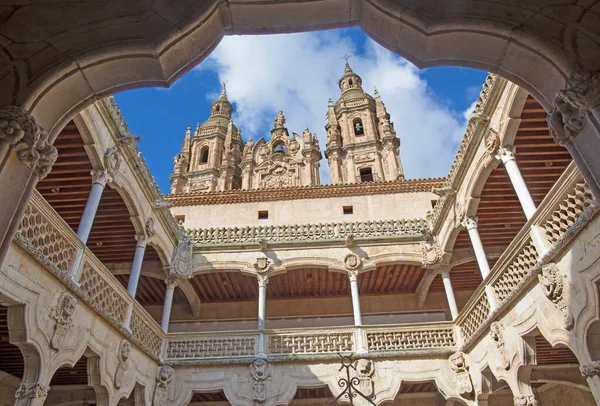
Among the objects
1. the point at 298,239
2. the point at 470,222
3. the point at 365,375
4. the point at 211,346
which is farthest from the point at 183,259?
the point at 470,222

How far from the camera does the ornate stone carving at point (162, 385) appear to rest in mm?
10788

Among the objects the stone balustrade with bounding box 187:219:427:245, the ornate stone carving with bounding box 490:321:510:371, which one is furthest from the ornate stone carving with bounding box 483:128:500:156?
the stone balustrade with bounding box 187:219:427:245

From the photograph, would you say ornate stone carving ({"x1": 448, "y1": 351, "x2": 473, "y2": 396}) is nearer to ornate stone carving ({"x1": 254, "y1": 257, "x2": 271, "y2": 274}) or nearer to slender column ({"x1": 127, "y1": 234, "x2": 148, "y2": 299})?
ornate stone carving ({"x1": 254, "y1": 257, "x2": 271, "y2": 274})

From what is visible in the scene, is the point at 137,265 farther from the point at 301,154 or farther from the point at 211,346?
the point at 301,154

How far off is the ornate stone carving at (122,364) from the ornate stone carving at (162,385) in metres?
2.00

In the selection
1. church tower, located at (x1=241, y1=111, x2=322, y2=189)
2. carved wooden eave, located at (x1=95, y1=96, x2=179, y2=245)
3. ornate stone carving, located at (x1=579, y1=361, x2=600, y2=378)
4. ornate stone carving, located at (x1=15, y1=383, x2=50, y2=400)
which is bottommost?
ornate stone carving, located at (x1=579, y1=361, x2=600, y2=378)

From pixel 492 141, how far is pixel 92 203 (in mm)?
8557

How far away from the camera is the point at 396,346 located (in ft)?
38.3

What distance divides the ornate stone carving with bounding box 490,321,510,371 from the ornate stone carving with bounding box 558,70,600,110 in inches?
284

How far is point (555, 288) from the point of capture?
6566 millimetres

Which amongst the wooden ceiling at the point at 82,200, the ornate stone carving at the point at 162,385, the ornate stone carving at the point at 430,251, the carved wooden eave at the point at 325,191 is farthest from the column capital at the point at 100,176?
the carved wooden eave at the point at 325,191

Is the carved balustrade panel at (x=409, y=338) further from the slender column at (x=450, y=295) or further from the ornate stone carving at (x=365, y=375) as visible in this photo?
the ornate stone carving at (x=365, y=375)

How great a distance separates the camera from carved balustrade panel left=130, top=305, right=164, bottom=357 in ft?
32.9

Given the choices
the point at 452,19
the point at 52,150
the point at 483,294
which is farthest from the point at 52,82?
the point at 483,294
